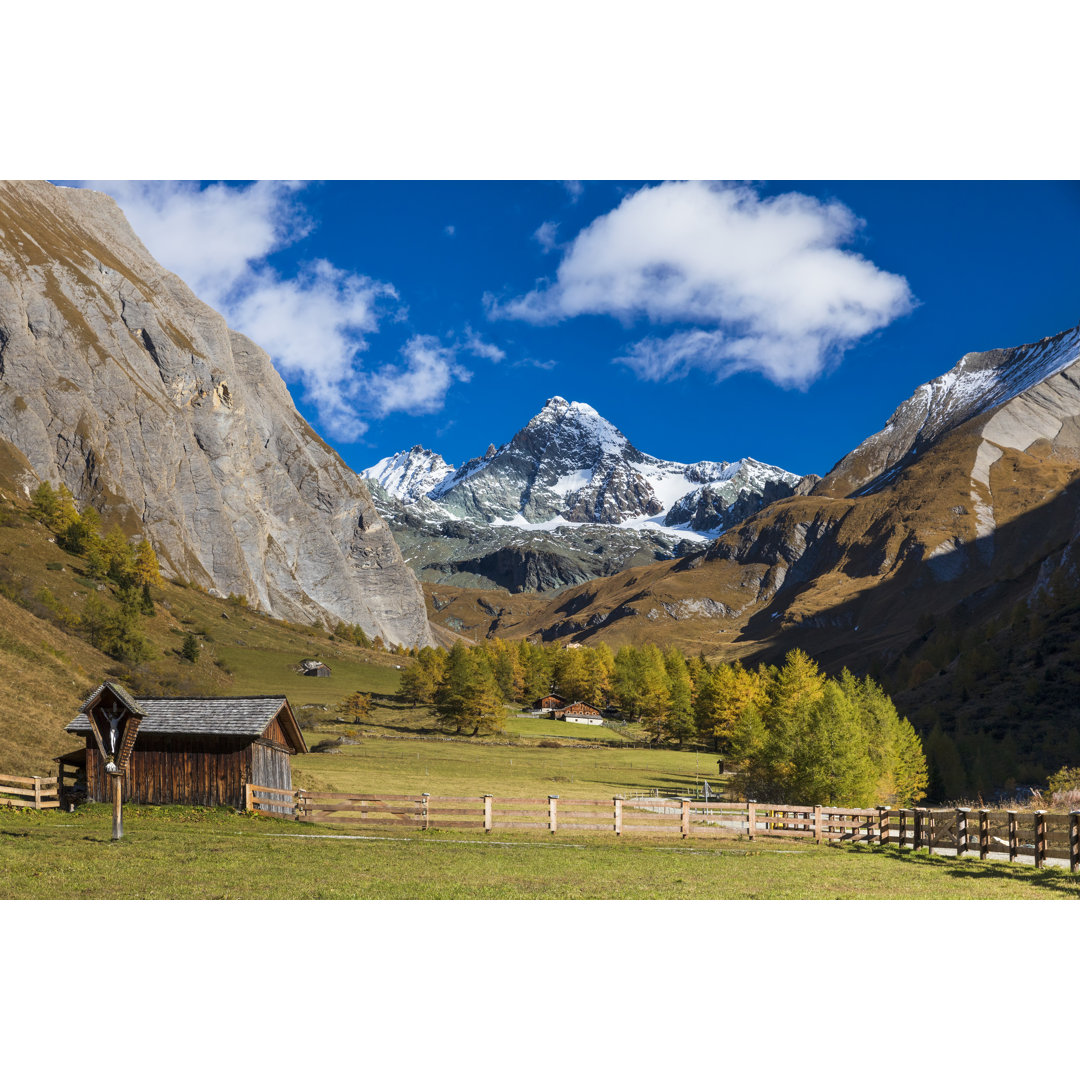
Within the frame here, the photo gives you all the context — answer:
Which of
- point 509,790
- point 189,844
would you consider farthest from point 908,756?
point 189,844

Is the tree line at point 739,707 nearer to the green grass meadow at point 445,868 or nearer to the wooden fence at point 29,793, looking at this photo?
the green grass meadow at point 445,868

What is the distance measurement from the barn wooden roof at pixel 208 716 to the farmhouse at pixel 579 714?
89638 mm

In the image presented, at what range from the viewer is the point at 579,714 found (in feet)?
404

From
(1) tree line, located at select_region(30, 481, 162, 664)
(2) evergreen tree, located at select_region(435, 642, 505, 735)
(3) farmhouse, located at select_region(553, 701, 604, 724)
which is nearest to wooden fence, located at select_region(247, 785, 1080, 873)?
(2) evergreen tree, located at select_region(435, 642, 505, 735)

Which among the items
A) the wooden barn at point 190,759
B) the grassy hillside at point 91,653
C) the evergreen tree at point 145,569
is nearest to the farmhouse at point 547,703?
the grassy hillside at point 91,653

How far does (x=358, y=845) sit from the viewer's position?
24203mm

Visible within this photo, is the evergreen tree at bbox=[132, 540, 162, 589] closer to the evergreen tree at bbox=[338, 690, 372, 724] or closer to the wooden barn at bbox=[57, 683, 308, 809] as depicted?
the evergreen tree at bbox=[338, 690, 372, 724]

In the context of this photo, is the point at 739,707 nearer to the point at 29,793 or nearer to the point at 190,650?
the point at 190,650

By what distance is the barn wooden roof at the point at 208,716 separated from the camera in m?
32.0

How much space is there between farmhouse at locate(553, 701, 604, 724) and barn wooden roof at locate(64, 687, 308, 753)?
8964 centimetres

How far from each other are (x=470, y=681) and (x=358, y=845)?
7128 centimetres

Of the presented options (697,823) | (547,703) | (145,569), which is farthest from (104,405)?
(697,823)

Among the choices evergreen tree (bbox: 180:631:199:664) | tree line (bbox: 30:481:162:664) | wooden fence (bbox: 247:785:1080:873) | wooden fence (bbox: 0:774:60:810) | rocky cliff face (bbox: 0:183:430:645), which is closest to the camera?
wooden fence (bbox: 247:785:1080:873)

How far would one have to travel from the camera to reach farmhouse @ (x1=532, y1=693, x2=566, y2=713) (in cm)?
12784
